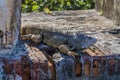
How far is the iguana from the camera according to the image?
12.3ft

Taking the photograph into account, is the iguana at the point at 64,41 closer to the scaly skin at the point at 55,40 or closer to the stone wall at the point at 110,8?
the scaly skin at the point at 55,40

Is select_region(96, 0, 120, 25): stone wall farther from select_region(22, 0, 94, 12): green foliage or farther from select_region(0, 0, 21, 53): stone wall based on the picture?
select_region(22, 0, 94, 12): green foliage

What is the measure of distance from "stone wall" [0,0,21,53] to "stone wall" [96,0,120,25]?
1994mm

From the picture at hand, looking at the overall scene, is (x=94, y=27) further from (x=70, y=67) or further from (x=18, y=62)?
(x=18, y=62)

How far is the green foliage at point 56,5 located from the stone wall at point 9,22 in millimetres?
4608

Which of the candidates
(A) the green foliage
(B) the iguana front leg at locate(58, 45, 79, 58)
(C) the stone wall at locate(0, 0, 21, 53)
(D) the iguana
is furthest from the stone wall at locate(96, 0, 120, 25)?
(A) the green foliage

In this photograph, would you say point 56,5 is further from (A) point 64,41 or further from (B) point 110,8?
(A) point 64,41

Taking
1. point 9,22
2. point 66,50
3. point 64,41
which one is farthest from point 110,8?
point 9,22

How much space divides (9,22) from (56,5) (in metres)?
4.94

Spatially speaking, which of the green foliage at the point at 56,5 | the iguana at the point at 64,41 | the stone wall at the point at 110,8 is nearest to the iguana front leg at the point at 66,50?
the iguana at the point at 64,41

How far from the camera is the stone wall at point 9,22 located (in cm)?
A: 307

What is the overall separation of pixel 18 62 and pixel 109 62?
2.98 ft

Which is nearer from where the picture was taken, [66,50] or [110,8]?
[66,50]

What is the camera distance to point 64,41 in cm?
399
